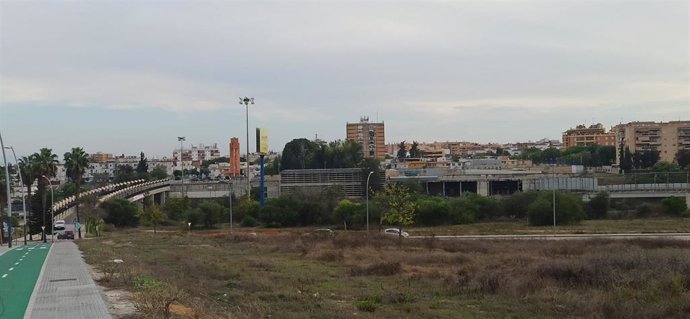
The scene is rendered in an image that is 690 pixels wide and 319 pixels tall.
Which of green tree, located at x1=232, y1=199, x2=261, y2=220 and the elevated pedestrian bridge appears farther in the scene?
the elevated pedestrian bridge

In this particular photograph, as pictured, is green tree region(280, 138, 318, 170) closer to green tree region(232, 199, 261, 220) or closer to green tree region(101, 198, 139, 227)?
green tree region(101, 198, 139, 227)

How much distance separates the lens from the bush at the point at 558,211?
3078 inches

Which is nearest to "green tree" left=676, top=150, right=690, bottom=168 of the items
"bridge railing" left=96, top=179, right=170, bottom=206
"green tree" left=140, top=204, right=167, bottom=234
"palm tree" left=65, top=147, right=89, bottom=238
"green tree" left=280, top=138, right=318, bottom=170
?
"green tree" left=280, top=138, right=318, bottom=170

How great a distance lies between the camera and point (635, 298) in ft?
57.9

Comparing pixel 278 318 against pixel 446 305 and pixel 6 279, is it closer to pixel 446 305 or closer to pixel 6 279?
pixel 446 305

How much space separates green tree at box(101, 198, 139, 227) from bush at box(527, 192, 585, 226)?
167ft

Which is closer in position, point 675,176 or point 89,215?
point 89,215

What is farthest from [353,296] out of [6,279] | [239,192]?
[239,192]

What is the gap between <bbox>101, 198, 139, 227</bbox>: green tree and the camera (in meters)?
94.7

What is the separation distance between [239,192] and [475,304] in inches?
4961

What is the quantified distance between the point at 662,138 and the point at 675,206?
383 feet

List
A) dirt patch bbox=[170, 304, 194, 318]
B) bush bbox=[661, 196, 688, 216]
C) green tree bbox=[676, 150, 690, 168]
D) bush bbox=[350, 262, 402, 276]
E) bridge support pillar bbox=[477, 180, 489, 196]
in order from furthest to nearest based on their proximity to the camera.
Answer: green tree bbox=[676, 150, 690, 168]
bridge support pillar bbox=[477, 180, 489, 196]
bush bbox=[661, 196, 688, 216]
bush bbox=[350, 262, 402, 276]
dirt patch bbox=[170, 304, 194, 318]

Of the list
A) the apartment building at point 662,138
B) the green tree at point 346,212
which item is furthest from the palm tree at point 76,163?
the apartment building at point 662,138

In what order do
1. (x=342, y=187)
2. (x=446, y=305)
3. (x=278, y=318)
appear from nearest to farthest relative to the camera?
(x=278, y=318) → (x=446, y=305) → (x=342, y=187)
